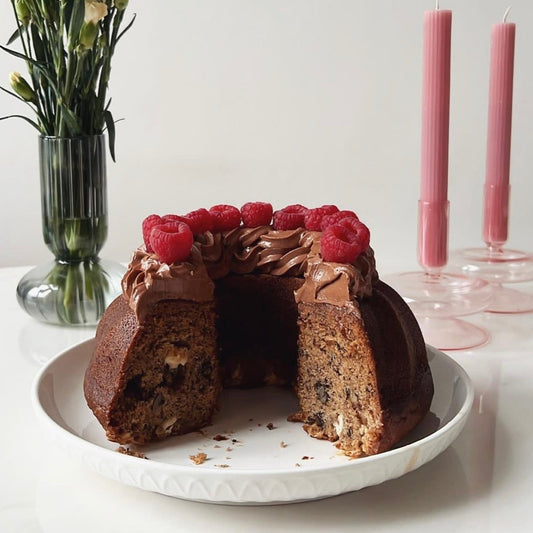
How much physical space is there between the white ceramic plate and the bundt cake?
0.14 ft

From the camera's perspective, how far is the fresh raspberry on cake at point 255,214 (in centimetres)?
196

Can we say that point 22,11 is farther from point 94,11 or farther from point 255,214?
point 255,214

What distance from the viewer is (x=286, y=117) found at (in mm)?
3803

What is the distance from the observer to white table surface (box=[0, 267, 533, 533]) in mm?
1427

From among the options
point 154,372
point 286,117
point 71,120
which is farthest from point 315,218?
point 286,117

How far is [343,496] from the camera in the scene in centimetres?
150

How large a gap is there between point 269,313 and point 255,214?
0.22m

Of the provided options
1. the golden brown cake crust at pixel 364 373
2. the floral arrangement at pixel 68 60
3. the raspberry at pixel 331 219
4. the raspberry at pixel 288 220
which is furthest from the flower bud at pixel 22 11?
the golden brown cake crust at pixel 364 373

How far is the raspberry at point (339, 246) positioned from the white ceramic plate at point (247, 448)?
0.33m

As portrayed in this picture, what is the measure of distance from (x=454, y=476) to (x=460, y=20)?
2.53m

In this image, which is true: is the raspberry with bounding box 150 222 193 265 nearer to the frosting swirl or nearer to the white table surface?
the frosting swirl

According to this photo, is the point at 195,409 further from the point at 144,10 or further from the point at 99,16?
the point at 144,10

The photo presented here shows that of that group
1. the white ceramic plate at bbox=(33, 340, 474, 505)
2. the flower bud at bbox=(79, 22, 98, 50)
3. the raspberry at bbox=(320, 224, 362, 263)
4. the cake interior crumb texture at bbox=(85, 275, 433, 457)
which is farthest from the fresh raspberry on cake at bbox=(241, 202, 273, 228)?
the flower bud at bbox=(79, 22, 98, 50)

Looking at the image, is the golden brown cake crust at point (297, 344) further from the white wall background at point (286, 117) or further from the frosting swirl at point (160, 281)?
the white wall background at point (286, 117)
